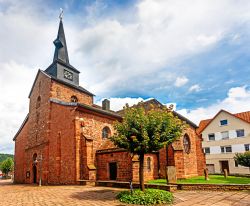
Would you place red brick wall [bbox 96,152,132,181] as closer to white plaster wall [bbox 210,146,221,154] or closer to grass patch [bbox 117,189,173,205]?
grass patch [bbox 117,189,173,205]

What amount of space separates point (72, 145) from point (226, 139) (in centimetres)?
3186

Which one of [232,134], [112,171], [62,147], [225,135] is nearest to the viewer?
[112,171]

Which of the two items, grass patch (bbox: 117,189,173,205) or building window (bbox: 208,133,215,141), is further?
building window (bbox: 208,133,215,141)

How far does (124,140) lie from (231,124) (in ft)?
117

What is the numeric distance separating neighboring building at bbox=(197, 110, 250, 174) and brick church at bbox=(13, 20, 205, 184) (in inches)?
693

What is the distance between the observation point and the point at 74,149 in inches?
832

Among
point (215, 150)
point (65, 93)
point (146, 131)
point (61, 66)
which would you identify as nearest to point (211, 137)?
point (215, 150)

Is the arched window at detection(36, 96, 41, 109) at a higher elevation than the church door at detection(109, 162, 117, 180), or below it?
higher

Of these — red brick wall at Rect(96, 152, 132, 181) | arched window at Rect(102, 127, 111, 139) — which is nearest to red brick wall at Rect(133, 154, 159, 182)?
red brick wall at Rect(96, 152, 132, 181)

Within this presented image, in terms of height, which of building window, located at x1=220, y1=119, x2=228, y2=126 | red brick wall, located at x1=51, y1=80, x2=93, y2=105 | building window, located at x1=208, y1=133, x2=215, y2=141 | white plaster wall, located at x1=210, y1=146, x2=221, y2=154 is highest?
red brick wall, located at x1=51, y1=80, x2=93, y2=105

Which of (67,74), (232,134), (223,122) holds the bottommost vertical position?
(232,134)

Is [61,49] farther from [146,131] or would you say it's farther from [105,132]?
[146,131]

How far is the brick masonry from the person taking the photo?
20203 mm

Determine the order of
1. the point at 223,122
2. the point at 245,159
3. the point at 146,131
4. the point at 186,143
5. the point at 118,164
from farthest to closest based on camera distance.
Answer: the point at 223,122 → the point at 245,159 → the point at 186,143 → the point at 118,164 → the point at 146,131
